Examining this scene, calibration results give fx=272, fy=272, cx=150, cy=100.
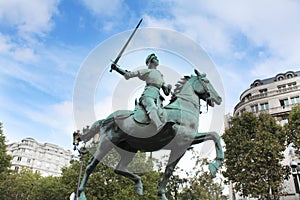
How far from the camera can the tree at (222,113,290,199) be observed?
896 inches

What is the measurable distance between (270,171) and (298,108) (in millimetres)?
7304

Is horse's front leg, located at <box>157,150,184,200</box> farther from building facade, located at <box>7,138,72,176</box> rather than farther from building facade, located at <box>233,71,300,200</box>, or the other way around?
building facade, located at <box>7,138,72,176</box>

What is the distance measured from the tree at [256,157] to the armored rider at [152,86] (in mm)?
19529

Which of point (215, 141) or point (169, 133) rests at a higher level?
point (169, 133)

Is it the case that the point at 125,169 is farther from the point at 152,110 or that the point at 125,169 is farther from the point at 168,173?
the point at 152,110

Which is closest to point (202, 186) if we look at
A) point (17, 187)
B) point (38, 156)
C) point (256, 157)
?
point (256, 157)

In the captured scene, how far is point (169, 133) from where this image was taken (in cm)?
582

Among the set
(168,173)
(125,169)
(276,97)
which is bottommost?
(168,173)

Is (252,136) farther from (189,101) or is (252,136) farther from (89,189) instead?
(189,101)

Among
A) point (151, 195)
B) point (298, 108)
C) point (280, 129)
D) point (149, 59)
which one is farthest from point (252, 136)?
point (149, 59)

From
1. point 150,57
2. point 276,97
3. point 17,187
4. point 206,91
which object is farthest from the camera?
point 276,97

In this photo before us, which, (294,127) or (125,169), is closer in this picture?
(125,169)

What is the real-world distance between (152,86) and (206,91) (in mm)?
1258

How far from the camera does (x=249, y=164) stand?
2356 centimetres
